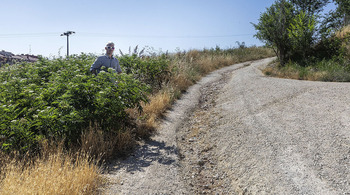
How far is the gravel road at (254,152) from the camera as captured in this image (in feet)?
10.9

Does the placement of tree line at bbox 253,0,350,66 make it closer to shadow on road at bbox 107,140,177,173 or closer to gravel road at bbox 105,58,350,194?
gravel road at bbox 105,58,350,194

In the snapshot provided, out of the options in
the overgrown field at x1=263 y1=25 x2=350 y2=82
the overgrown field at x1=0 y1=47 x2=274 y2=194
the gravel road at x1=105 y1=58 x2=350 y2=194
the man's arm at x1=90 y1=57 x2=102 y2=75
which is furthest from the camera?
the overgrown field at x1=263 y1=25 x2=350 y2=82

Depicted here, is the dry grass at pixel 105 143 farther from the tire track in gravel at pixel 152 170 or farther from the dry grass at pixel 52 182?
the dry grass at pixel 52 182

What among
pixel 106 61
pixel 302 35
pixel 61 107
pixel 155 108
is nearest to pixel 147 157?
pixel 61 107

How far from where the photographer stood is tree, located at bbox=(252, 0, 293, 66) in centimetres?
1363

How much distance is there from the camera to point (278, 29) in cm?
1365

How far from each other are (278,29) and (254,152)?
11491 millimetres

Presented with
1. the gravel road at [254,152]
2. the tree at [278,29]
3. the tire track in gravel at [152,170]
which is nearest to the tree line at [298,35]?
the tree at [278,29]

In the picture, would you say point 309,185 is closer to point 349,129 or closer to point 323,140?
point 323,140

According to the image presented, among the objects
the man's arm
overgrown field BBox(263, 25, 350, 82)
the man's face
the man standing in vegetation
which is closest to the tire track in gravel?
the man standing in vegetation

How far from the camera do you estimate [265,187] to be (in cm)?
325

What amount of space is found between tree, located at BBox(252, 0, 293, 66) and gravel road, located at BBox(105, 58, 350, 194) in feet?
24.3

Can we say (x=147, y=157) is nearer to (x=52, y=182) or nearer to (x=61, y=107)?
(x=61, y=107)

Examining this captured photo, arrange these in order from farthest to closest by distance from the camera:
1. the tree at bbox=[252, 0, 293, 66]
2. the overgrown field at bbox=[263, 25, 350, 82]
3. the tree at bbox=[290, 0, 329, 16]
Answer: the tree at bbox=[290, 0, 329, 16] → the tree at bbox=[252, 0, 293, 66] → the overgrown field at bbox=[263, 25, 350, 82]
